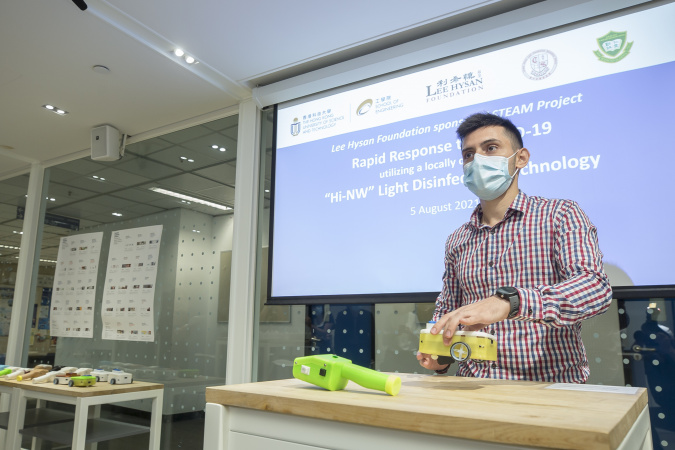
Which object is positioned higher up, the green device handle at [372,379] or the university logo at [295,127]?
the university logo at [295,127]

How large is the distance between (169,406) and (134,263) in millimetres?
1068

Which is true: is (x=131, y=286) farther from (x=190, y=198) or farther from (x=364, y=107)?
(x=364, y=107)

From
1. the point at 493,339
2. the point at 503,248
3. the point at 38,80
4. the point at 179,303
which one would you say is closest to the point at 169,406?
the point at 179,303

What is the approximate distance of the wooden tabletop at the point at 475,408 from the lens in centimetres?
64

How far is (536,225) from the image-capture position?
63.4 inches

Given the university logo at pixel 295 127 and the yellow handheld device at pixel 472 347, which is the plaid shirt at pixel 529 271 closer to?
the yellow handheld device at pixel 472 347

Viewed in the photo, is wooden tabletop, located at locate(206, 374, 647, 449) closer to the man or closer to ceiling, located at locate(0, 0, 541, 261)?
the man

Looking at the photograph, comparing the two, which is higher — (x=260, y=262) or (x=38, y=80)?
(x=38, y=80)

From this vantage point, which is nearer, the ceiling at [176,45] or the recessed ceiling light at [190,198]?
the ceiling at [176,45]

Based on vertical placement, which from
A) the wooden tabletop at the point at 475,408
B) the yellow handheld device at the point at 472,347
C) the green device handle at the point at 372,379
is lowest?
the wooden tabletop at the point at 475,408

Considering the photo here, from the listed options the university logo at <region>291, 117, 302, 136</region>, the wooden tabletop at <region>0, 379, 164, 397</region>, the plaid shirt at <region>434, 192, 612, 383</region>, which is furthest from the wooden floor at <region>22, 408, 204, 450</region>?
the plaid shirt at <region>434, 192, 612, 383</region>

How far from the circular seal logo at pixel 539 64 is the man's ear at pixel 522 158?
0.40m

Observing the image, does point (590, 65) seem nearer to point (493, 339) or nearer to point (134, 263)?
point (493, 339)

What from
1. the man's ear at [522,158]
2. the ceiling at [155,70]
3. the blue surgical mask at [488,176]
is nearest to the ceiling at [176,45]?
the ceiling at [155,70]
